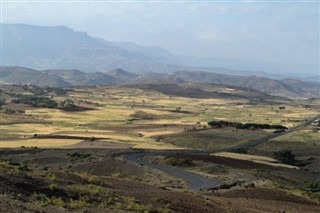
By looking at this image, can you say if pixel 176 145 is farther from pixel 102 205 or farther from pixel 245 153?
pixel 102 205

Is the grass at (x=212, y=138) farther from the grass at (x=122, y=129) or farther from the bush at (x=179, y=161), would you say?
the bush at (x=179, y=161)

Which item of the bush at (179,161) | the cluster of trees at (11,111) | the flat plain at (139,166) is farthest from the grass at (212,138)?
the cluster of trees at (11,111)

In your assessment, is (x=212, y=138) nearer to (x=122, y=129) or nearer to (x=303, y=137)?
(x=303, y=137)

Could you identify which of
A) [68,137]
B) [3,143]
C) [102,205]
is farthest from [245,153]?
[102,205]

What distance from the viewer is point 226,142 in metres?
122

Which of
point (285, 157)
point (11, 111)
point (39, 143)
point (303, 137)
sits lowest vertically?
point (285, 157)

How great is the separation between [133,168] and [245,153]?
3931cm

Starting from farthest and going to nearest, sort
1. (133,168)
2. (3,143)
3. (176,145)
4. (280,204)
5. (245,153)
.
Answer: (176,145)
(3,143)
(245,153)
(133,168)
(280,204)

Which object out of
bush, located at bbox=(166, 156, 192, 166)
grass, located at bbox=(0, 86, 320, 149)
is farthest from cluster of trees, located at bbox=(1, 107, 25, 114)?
bush, located at bbox=(166, 156, 192, 166)

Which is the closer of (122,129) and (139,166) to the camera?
(139,166)

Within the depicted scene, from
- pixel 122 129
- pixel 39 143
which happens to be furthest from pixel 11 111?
pixel 39 143

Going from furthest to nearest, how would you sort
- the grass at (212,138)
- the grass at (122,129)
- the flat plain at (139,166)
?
the grass at (122,129) → the grass at (212,138) → the flat plain at (139,166)

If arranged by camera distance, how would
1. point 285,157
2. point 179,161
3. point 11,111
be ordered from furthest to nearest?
point 11,111 < point 285,157 < point 179,161

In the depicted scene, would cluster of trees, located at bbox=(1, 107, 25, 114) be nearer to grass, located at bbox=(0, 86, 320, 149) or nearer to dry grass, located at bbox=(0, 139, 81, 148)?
grass, located at bbox=(0, 86, 320, 149)
